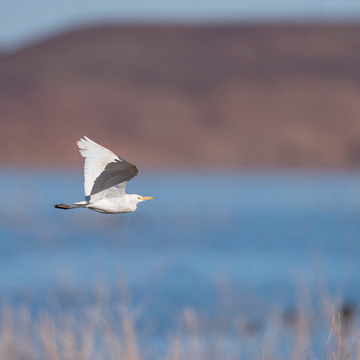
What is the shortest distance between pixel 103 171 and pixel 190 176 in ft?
344

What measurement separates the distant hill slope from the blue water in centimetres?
1581

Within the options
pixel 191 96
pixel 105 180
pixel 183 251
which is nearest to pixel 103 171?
pixel 105 180

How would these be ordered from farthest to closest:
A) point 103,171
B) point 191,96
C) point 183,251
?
point 191,96, point 183,251, point 103,171

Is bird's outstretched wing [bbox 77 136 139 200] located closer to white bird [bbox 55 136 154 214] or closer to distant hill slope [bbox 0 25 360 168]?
white bird [bbox 55 136 154 214]

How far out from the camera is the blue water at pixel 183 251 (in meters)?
22.8

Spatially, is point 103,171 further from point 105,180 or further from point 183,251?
point 183,251

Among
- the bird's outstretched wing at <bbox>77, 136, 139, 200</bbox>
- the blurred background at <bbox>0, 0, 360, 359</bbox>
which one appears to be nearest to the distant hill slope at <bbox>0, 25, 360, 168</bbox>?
the blurred background at <bbox>0, 0, 360, 359</bbox>

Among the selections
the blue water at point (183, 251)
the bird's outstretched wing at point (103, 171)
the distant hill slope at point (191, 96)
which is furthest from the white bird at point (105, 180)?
the distant hill slope at point (191, 96)

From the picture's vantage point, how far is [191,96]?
102 metres

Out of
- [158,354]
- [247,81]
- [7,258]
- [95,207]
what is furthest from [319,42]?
[95,207]

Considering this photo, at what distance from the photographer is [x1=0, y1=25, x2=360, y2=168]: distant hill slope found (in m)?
85.1

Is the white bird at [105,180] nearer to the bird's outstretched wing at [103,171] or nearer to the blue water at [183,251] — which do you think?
the bird's outstretched wing at [103,171]

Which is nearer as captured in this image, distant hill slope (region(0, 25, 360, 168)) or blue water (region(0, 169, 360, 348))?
blue water (region(0, 169, 360, 348))

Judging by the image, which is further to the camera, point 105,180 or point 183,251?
point 183,251
